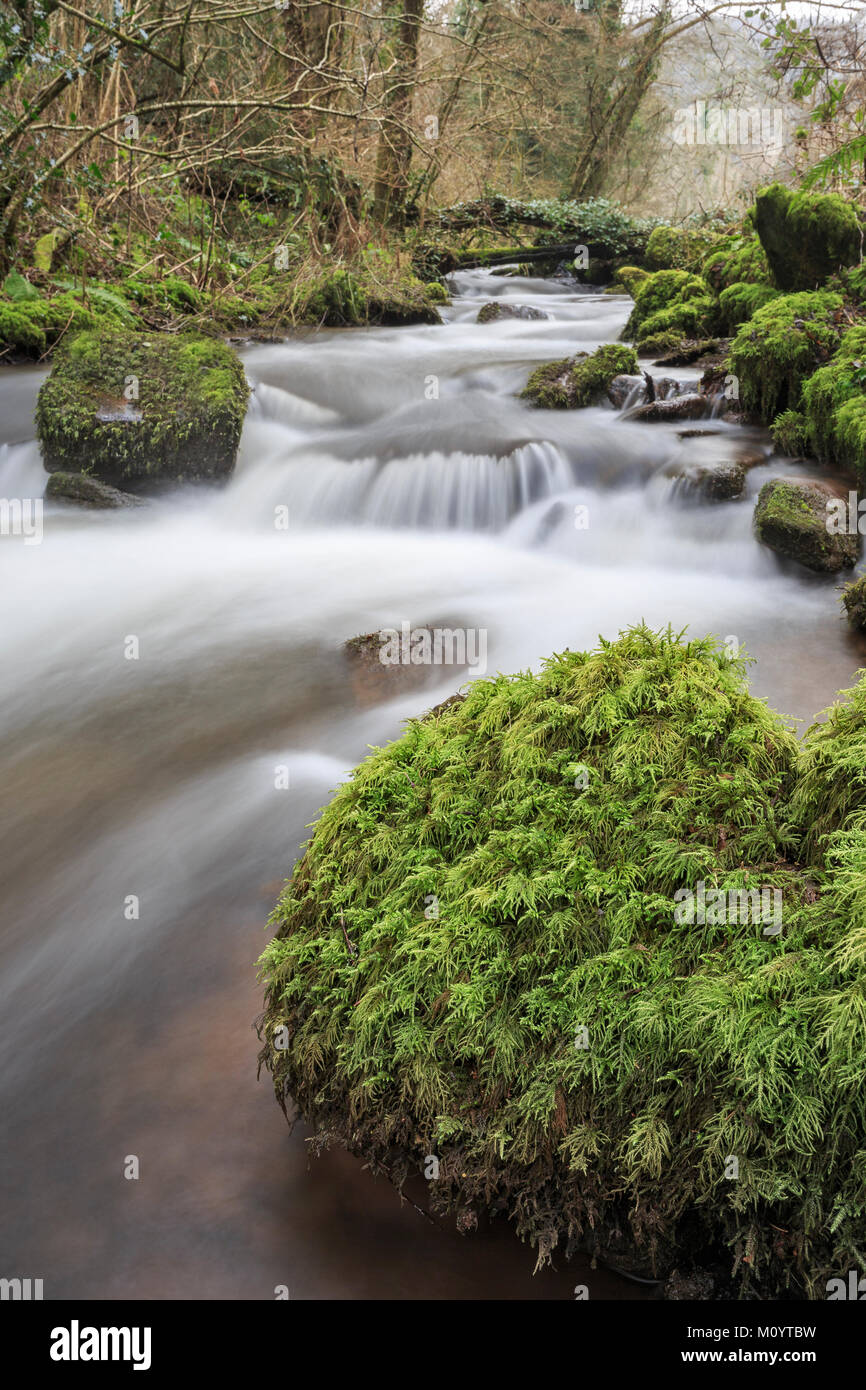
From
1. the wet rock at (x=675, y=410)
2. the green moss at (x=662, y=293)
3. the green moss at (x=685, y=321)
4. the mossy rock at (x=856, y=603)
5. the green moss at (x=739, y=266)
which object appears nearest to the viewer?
the mossy rock at (x=856, y=603)

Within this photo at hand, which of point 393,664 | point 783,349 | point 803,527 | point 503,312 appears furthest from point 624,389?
point 503,312

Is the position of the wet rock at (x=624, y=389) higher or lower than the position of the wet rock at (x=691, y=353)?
lower

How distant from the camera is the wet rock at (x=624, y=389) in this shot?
9297mm

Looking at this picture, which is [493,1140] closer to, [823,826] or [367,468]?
[823,826]

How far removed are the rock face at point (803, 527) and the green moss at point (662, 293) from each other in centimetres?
631

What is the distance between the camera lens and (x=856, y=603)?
576 centimetres

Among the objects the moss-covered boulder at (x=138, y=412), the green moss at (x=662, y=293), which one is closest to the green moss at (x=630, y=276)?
the green moss at (x=662, y=293)

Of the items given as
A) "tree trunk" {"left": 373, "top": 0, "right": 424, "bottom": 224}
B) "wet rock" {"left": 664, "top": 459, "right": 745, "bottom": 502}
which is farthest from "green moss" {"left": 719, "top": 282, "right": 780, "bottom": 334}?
"tree trunk" {"left": 373, "top": 0, "right": 424, "bottom": 224}

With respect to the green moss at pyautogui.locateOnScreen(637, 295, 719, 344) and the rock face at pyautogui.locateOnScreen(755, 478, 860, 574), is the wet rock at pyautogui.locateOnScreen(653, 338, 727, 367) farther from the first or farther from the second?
the rock face at pyautogui.locateOnScreen(755, 478, 860, 574)

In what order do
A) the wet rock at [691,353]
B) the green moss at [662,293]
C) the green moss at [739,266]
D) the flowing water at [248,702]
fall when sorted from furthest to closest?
1. the green moss at [662,293]
2. the green moss at [739,266]
3. the wet rock at [691,353]
4. the flowing water at [248,702]

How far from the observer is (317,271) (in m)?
12.8

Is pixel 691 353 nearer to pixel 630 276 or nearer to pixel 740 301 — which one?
pixel 740 301

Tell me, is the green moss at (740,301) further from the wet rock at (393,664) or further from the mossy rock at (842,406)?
the wet rock at (393,664)
